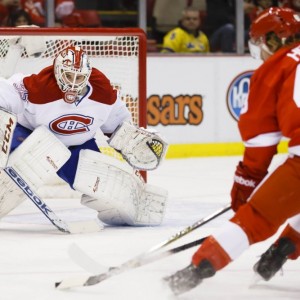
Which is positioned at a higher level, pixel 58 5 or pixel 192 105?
pixel 58 5

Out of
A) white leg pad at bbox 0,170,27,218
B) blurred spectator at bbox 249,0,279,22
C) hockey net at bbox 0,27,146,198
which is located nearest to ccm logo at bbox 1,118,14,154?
white leg pad at bbox 0,170,27,218

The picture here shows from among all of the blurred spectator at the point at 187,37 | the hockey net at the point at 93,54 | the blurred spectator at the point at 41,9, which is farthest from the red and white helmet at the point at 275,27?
the blurred spectator at the point at 187,37

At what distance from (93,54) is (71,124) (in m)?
1.12

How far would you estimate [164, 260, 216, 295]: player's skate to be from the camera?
2945 millimetres

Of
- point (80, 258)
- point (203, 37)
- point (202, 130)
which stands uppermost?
point (80, 258)

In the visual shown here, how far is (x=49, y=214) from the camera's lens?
14.8ft

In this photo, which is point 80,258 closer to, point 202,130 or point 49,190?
point 49,190

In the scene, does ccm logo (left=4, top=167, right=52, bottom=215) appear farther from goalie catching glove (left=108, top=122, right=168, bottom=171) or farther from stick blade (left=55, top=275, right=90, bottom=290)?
stick blade (left=55, top=275, right=90, bottom=290)

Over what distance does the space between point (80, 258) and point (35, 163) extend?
1.05 metres

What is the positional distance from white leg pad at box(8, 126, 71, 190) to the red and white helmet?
1.48 meters

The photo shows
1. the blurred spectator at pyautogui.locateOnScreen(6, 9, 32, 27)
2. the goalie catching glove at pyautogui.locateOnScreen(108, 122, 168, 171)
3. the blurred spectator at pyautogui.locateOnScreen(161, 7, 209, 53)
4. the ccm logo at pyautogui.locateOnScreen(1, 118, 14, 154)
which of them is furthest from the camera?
the blurred spectator at pyautogui.locateOnScreen(161, 7, 209, 53)

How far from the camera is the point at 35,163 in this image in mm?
4445

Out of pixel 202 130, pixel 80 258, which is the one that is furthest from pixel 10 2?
pixel 80 258

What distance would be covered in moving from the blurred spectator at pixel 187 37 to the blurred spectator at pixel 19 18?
3.72 feet
